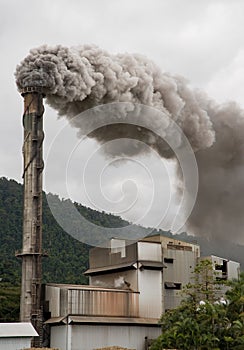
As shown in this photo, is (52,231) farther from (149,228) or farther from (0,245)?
(149,228)

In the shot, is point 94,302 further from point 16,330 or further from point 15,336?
point 15,336

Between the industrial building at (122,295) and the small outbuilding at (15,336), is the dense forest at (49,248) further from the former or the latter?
the small outbuilding at (15,336)

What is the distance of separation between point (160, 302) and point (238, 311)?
7334mm

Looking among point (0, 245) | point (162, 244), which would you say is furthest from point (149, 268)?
point (0, 245)

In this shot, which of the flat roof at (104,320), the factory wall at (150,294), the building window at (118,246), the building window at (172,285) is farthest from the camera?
Result: the building window at (118,246)

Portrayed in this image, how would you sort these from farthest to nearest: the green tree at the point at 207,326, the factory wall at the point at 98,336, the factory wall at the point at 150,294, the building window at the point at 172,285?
the building window at the point at 172,285 < the factory wall at the point at 150,294 < the factory wall at the point at 98,336 < the green tree at the point at 207,326

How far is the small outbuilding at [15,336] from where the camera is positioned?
29922mm

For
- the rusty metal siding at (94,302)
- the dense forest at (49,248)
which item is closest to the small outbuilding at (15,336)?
the rusty metal siding at (94,302)

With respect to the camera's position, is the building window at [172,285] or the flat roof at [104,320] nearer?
the flat roof at [104,320]

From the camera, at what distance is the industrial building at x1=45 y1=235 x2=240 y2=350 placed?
38500mm

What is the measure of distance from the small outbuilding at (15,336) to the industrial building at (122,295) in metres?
7.27

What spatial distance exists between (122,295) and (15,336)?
12085 millimetres

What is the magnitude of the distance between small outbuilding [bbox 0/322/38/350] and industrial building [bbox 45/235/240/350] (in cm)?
727

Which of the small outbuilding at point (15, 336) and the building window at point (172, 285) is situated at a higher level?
the building window at point (172, 285)
